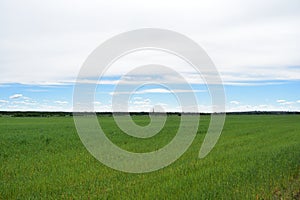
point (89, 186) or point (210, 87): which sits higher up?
point (210, 87)

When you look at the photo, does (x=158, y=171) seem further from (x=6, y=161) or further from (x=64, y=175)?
(x=6, y=161)

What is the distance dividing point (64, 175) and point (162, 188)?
10.0ft

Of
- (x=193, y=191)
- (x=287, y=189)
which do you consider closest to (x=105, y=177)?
(x=193, y=191)

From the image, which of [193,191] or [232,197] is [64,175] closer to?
[193,191]

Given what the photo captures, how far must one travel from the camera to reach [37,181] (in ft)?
31.8

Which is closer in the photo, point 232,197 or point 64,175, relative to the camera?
point 232,197

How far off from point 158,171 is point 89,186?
2.54 metres

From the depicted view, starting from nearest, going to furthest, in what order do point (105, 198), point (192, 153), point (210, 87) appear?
point (105, 198) < point (210, 87) < point (192, 153)

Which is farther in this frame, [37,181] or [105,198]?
[37,181]

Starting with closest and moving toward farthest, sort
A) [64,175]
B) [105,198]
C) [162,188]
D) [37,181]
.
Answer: [105,198]
[162,188]
[37,181]
[64,175]

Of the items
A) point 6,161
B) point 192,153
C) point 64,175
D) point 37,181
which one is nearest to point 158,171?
point 64,175

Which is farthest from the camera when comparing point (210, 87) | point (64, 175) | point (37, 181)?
point (210, 87)

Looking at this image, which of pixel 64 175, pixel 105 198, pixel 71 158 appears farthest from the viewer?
pixel 71 158

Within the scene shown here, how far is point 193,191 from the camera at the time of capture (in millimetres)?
8336
